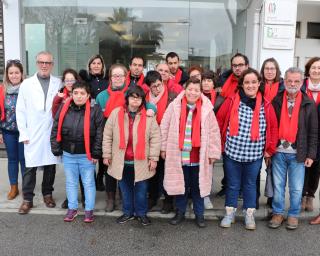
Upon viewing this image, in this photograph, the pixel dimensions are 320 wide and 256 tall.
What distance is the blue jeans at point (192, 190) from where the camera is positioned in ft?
13.6

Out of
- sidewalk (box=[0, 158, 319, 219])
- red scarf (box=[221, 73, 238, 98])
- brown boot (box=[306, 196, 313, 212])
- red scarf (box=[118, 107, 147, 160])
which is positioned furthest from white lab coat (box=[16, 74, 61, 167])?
brown boot (box=[306, 196, 313, 212])

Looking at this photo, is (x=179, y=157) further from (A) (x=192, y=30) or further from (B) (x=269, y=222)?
(A) (x=192, y=30)

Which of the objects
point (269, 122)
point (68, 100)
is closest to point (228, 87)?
point (269, 122)

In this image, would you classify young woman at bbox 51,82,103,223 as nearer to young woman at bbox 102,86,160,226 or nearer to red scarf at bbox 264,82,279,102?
young woman at bbox 102,86,160,226

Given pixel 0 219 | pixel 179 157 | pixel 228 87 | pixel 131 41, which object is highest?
pixel 131 41

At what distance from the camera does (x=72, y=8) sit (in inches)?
341

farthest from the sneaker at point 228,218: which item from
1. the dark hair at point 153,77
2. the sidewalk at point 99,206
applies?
the dark hair at point 153,77

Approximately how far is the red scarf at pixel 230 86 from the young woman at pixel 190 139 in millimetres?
A: 522

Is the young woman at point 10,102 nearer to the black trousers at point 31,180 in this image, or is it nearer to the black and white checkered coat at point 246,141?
the black trousers at point 31,180

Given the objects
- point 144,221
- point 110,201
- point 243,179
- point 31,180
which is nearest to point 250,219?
point 243,179

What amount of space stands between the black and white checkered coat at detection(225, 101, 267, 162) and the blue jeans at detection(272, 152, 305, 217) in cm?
30

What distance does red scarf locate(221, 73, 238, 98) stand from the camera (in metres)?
4.48

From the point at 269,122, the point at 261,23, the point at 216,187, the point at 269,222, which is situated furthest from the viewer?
the point at 261,23

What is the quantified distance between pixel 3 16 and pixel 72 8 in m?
1.57
